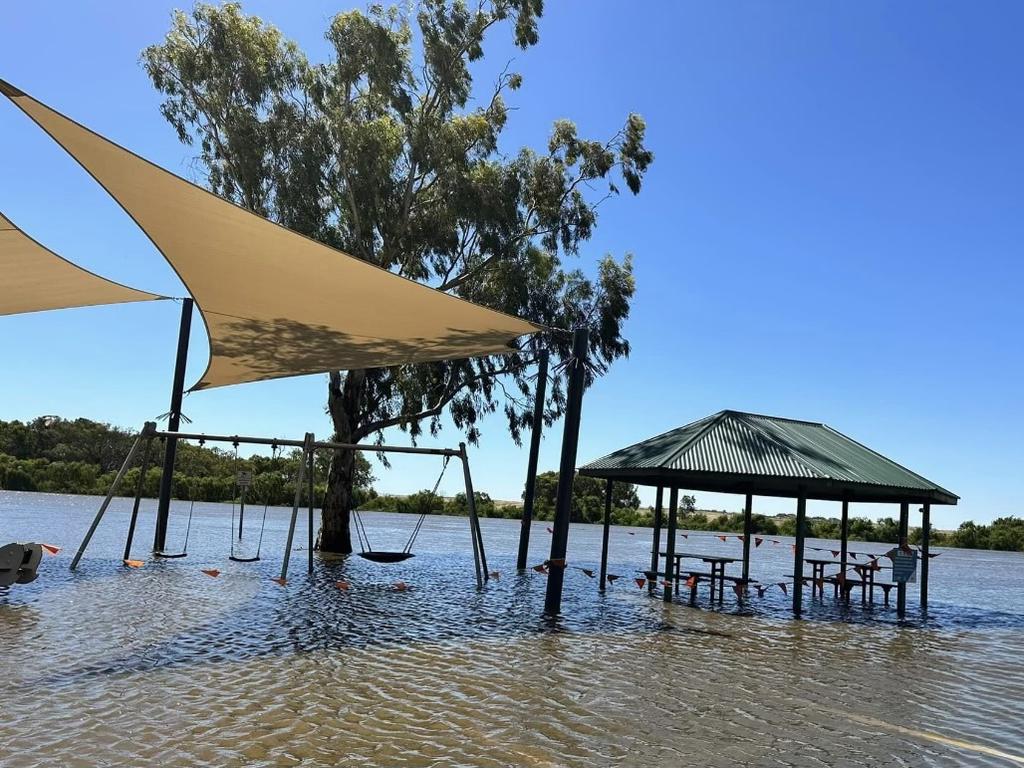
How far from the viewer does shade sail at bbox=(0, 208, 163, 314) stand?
8.62 meters

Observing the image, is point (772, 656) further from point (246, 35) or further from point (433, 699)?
point (246, 35)

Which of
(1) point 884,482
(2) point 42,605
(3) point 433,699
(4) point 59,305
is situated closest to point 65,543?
(4) point 59,305

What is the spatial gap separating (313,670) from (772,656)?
487cm

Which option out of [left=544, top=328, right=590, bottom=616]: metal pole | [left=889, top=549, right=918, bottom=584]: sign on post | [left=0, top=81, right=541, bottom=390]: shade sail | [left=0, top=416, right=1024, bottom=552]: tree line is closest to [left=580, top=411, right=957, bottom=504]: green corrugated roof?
[left=889, top=549, right=918, bottom=584]: sign on post

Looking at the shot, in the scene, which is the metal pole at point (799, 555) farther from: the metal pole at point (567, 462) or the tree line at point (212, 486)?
the tree line at point (212, 486)

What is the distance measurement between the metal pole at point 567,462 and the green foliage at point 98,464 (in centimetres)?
2970

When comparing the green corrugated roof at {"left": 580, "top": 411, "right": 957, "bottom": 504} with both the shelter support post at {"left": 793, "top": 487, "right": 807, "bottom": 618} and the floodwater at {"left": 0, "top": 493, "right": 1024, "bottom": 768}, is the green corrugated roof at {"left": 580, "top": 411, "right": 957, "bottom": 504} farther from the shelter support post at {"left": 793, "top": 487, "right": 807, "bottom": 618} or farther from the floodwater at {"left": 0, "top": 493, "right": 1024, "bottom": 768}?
the floodwater at {"left": 0, "top": 493, "right": 1024, "bottom": 768}

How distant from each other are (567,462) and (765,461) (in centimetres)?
412

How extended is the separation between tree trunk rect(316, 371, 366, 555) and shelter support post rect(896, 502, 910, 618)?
11325 mm

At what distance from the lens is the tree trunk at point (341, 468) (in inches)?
740

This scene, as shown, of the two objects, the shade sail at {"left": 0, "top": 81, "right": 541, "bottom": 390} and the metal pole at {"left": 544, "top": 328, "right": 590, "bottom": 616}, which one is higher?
the shade sail at {"left": 0, "top": 81, "right": 541, "bottom": 390}

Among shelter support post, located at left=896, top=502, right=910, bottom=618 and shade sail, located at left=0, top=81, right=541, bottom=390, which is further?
shelter support post, located at left=896, top=502, right=910, bottom=618

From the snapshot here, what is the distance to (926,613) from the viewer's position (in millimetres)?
14398

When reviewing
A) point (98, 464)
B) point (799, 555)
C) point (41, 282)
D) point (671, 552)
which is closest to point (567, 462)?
point (799, 555)
